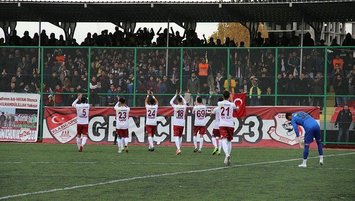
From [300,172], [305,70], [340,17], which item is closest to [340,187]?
[300,172]

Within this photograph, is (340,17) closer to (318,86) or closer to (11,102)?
(318,86)

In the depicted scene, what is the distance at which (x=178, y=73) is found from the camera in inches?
1542

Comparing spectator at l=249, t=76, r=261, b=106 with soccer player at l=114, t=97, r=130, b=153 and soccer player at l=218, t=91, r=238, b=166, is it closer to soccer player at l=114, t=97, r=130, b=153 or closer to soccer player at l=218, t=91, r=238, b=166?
soccer player at l=114, t=97, r=130, b=153

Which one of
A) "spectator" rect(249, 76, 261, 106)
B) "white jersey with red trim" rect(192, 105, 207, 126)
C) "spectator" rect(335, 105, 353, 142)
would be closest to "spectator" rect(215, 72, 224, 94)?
"spectator" rect(249, 76, 261, 106)

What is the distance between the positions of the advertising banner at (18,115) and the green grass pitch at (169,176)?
864 centimetres

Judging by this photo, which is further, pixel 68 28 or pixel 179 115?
pixel 68 28

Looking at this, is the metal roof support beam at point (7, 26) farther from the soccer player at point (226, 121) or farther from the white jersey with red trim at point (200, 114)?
the soccer player at point (226, 121)

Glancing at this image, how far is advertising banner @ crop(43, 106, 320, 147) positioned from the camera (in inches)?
1480

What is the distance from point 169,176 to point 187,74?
1820 centimetres

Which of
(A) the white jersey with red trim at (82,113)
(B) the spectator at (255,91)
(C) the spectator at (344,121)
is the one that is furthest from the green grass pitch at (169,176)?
(B) the spectator at (255,91)

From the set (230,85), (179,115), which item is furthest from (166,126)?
(179,115)

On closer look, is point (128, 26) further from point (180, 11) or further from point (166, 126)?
point (166, 126)

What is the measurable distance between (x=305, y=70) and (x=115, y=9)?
12768mm

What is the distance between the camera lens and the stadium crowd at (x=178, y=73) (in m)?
37.9
